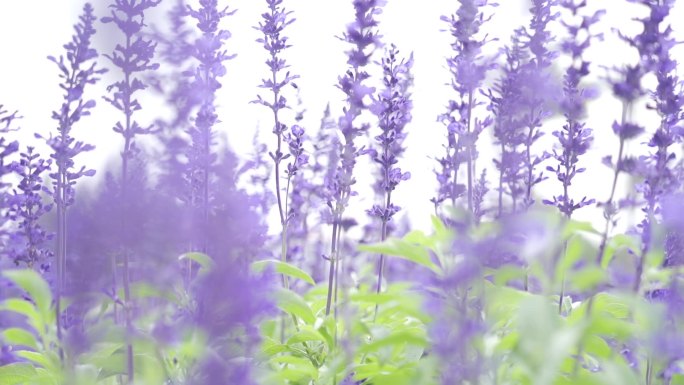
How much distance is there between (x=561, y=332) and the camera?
5.59 feet

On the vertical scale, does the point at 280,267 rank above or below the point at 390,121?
below

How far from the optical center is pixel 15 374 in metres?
3.24

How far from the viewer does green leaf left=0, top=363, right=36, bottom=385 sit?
3.23 metres

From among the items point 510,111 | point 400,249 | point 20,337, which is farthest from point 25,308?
point 510,111

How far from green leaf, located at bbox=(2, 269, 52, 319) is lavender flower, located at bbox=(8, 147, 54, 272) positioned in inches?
45.8

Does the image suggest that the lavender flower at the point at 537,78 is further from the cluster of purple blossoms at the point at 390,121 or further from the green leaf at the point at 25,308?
the green leaf at the point at 25,308

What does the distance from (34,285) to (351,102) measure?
1.75m

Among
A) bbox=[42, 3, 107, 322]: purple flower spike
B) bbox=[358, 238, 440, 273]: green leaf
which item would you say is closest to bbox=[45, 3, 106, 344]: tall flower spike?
bbox=[42, 3, 107, 322]: purple flower spike

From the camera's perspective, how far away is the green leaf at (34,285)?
270 cm

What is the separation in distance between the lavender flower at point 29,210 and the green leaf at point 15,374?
81 centimetres

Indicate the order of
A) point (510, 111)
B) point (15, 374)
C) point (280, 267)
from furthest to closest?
point (510, 111) → point (15, 374) → point (280, 267)

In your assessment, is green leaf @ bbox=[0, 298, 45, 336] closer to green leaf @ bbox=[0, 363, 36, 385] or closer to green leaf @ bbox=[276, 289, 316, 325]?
green leaf @ bbox=[0, 363, 36, 385]

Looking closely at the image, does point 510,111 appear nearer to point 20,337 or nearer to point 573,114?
point 573,114

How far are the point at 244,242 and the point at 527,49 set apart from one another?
2.29 m
